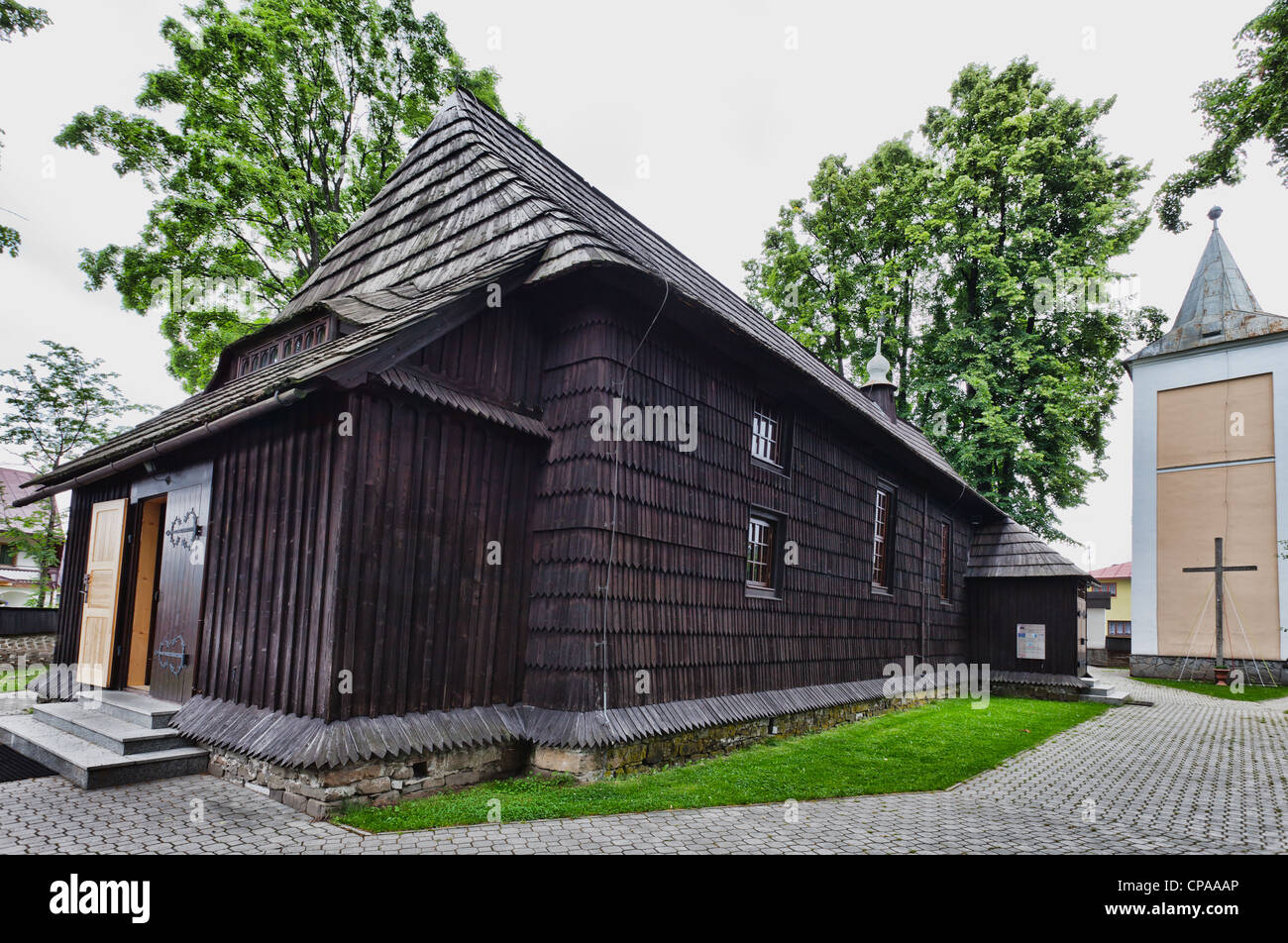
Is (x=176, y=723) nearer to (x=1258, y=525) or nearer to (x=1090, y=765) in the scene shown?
(x=1090, y=765)

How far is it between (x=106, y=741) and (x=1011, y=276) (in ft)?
80.6

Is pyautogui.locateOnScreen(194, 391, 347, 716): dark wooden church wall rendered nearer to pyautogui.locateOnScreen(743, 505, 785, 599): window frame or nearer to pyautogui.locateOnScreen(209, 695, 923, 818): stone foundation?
pyautogui.locateOnScreen(209, 695, 923, 818): stone foundation

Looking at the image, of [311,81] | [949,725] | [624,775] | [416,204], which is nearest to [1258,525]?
[949,725]

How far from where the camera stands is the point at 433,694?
6309 mm

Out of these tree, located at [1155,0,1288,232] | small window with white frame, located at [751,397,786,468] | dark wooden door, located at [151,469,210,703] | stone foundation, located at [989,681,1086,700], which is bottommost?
stone foundation, located at [989,681,1086,700]

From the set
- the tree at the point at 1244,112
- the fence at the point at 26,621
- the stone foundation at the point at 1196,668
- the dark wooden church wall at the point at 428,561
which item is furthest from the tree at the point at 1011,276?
the fence at the point at 26,621

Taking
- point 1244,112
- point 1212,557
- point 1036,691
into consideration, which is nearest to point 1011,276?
point 1212,557

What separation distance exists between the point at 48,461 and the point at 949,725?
25.5 meters

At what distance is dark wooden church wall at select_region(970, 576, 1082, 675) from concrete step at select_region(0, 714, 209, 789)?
18.0 metres

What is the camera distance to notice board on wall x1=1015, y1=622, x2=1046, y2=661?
58.9 ft

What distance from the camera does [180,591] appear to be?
7.50 meters

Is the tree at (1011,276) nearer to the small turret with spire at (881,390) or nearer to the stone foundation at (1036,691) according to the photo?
the small turret with spire at (881,390)

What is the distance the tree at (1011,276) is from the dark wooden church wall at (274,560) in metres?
20.5

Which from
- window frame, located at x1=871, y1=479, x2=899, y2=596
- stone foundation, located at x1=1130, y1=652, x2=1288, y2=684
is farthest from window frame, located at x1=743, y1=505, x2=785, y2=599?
stone foundation, located at x1=1130, y1=652, x2=1288, y2=684
